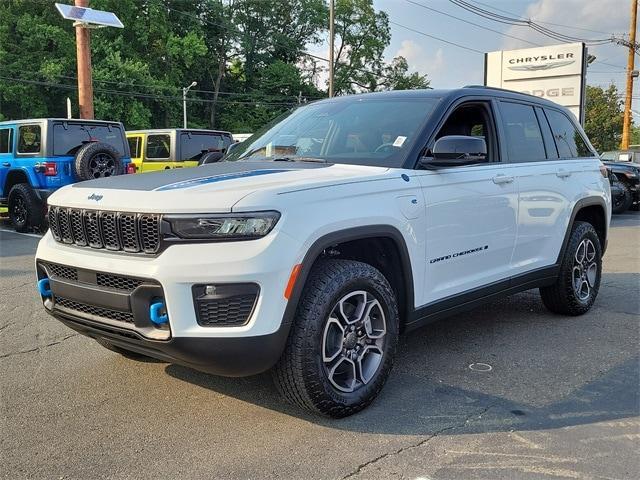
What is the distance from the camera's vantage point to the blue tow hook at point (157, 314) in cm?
288

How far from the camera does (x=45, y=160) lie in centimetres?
1069

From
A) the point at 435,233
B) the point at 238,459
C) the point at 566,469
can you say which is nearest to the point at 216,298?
the point at 238,459

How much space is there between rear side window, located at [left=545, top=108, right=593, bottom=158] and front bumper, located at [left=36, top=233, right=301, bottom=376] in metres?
3.38

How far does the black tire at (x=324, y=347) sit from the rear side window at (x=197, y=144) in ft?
36.1

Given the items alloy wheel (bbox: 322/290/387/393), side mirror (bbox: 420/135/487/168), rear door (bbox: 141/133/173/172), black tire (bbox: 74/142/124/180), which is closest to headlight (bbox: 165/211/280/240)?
alloy wheel (bbox: 322/290/387/393)

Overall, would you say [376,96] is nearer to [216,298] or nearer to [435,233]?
[435,233]

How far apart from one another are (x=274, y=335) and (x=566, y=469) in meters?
1.48

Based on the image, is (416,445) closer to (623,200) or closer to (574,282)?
(574,282)

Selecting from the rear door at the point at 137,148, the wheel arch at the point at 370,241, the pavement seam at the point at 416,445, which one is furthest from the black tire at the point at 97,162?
the pavement seam at the point at 416,445

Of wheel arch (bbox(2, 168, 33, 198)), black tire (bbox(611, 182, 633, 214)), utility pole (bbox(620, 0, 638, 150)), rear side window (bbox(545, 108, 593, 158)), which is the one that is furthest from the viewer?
utility pole (bbox(620, 0, 638, 150))

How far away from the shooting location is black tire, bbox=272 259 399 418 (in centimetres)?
303

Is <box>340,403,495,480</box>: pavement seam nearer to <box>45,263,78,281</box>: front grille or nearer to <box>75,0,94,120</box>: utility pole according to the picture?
<box>45,263,78,281</box>: front grille

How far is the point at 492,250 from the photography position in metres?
4.29

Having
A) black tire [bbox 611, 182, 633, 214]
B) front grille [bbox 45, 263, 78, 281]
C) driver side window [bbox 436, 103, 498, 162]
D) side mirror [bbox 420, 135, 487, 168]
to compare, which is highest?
driver side window [bbox 436, 103, 498, 162]
